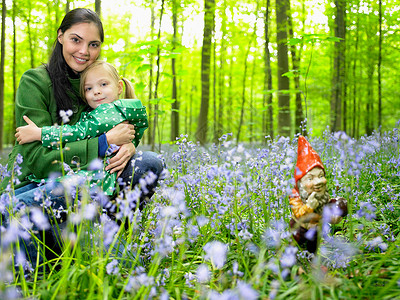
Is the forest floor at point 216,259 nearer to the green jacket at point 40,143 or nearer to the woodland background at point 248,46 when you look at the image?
the green jacket at point 40,143

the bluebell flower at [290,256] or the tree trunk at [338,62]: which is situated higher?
the tree trunk at [338,62]

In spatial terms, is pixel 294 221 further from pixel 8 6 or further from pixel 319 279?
pixel 8 6

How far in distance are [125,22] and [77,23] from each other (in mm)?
16051

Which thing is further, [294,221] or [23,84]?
[23,84]

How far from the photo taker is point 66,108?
9.64 ft

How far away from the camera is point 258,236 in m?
2.32

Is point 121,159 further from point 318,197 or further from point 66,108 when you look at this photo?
point 318,197

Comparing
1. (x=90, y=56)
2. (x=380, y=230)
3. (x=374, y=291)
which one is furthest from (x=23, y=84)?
(x=380, y=230)

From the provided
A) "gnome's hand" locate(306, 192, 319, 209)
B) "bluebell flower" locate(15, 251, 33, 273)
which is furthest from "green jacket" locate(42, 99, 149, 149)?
"gnome's hand" locate(306, 192, 319, 209)

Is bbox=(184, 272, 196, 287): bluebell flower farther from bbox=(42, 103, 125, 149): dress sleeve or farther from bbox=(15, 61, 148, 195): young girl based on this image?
bbox=(42, 103, 125, 149): dress sleeve

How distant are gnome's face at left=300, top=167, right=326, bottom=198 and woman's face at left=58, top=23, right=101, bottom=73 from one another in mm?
2304

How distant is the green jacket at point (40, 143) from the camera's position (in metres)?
2.62

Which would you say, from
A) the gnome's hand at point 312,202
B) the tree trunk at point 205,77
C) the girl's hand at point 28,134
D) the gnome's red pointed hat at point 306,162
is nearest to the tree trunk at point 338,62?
the tree trunk at point 205,77

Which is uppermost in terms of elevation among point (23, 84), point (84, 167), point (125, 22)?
point (125, 22)
